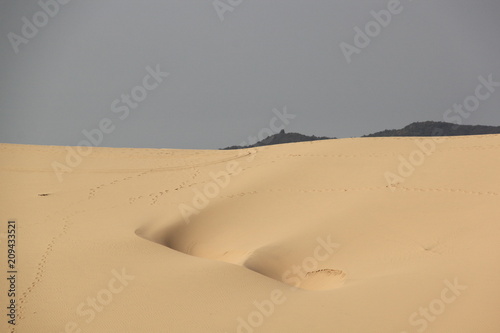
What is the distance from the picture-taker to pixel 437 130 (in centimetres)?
3234

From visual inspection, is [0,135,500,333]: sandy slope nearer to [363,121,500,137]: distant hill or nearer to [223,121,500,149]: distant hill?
[223,121,500,149]: distant hill

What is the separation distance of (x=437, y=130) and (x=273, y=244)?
26.6m

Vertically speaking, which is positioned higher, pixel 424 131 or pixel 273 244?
pixel 424 131

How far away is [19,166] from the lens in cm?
1559

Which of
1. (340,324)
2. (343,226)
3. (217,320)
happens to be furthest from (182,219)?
(340,324)

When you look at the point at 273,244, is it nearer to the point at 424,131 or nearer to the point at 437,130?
the point at 424,131

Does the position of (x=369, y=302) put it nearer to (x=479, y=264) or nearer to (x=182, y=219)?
(x=479, y=264)

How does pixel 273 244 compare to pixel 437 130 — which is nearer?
Result: pixel 273 244

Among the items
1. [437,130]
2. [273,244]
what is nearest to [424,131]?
[437,130]

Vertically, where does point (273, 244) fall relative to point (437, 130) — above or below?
below

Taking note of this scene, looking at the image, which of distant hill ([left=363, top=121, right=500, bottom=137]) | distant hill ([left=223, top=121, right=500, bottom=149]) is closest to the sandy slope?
distant hill ([left=223, top=121, right=500, bottom=149])

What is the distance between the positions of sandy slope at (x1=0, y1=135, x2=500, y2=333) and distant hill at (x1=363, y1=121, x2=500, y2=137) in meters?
19.3

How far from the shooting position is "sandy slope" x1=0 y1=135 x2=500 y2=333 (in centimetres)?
584

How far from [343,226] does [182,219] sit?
2902mm
